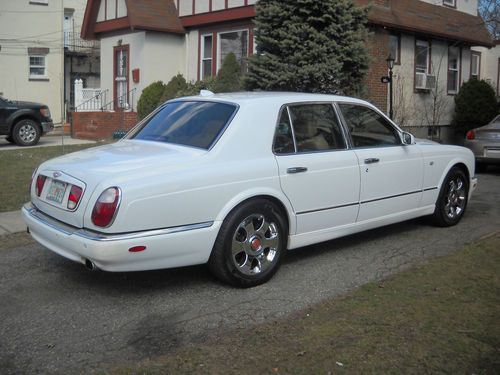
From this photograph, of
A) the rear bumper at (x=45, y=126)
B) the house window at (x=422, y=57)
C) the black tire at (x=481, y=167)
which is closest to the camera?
the black tire at (x=481, y=167)

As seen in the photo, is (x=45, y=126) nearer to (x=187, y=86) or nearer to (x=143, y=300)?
(x=187, y=86)

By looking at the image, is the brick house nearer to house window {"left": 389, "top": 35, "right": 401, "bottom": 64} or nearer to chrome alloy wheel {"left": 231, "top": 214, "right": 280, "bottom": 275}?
house window {"left": 389, "top": 35, "right": 401, "bottom": 64}

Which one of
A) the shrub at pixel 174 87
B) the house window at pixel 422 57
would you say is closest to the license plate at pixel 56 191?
the shrub at pixel 174 87

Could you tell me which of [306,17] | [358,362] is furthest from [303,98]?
[306,17]

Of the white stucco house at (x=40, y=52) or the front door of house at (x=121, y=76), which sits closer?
the front door of house at (x=121, y=76)

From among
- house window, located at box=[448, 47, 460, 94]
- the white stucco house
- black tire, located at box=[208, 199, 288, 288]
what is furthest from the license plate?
the white stucco house

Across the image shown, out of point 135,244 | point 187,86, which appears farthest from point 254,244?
point 187,86

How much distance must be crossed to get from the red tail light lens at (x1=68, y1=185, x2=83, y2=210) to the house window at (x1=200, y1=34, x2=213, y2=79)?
1332 centimetres

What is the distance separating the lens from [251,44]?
15750 millimetres

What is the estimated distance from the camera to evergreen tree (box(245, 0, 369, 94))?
1130 centimetres

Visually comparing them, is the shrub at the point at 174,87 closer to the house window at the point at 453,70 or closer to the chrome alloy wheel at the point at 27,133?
the chrome alloy wheel at the point at 27,133

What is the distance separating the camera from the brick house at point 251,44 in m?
15.8

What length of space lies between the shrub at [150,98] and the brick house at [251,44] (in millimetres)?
855

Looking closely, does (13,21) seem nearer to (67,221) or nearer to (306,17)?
(306,17)
